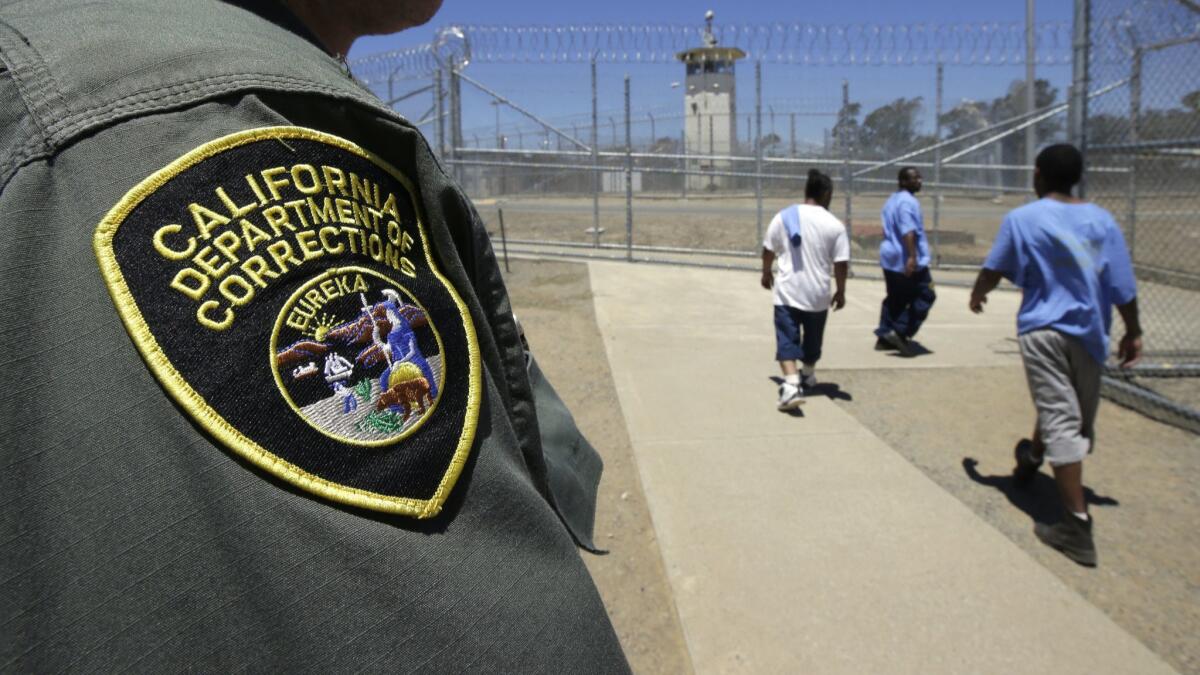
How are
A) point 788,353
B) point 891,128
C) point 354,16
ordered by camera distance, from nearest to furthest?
point 354,16 → point 788,353 → point 891,128

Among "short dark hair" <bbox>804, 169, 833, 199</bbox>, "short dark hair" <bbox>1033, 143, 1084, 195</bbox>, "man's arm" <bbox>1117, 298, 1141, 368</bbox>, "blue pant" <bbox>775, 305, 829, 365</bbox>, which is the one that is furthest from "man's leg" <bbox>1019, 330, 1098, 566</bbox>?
"short dark hair" <bbox>804, 169, 833, 199</bbox>

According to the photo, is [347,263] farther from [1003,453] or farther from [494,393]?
[1003,453]

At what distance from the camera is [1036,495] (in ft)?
13.7

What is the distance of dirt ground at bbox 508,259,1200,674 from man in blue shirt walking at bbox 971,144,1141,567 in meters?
0.31

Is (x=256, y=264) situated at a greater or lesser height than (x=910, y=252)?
greater

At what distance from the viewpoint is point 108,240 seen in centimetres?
56

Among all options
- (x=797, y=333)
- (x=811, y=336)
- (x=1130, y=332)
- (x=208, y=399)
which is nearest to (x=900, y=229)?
(x=811, y=336)

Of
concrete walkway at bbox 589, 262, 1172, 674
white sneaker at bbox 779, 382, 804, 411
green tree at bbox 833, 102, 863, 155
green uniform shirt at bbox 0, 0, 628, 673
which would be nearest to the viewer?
green uniform shirt at bbox 0, 0, 628, 673

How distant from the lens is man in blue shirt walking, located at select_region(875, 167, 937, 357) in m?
7.07

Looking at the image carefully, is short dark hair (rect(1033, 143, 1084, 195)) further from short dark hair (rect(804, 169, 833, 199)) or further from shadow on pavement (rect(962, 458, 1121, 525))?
short dark hair (rect(804, 169, 833, 199))

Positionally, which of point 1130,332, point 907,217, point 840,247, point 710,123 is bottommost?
point 1130,332

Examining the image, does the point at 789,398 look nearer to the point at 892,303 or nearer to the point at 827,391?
the point at 827,391

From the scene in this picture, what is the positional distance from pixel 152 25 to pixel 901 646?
289cm

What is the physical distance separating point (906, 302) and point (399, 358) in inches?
279
